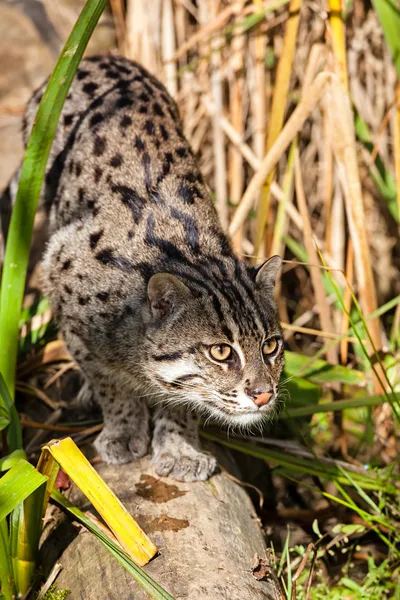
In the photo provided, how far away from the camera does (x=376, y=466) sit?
4.18 m

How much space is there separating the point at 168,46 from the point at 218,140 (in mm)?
850

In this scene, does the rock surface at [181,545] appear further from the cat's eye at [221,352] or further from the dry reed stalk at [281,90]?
the dry reed stalk at [281,90]

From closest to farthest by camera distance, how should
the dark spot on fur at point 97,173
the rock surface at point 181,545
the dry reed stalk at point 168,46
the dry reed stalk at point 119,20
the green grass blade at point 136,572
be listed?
the green grass blade at point 136,572, the rock surface at point 181,545, the dark spot on fur at point 97,173, the dry reed stalk at point 168,46, the dry reed stalk at point 119,20

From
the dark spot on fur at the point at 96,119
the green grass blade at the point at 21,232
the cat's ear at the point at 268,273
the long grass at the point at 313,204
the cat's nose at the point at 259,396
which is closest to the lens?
the cat's nose at the point at 259,396

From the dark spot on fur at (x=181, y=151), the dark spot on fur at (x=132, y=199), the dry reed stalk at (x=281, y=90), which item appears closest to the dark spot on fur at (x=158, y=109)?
the dark spot on fur at (x=181, y=151)

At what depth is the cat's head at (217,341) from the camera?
3.20m

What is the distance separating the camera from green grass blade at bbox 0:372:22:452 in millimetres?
3251

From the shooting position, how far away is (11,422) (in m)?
3.33

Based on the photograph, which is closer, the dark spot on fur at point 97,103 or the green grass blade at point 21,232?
the green grass blade at point 21,232

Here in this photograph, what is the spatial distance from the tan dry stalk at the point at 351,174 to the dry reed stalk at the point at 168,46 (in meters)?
1.55

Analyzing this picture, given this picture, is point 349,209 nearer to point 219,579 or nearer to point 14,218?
point 14,218

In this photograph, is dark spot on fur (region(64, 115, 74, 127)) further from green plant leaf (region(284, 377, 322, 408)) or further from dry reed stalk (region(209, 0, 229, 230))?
green plant leaf (region(284, 377, 322, 408))

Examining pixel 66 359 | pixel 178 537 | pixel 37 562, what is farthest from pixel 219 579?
pixel 66 359

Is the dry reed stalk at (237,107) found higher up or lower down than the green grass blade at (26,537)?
higher up
